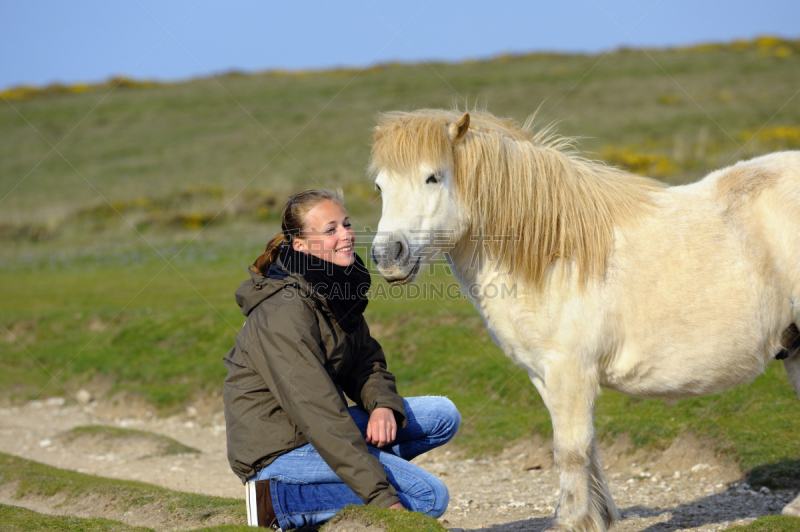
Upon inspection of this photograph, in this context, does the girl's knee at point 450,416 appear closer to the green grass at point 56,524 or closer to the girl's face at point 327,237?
the girl's face at point 327,237

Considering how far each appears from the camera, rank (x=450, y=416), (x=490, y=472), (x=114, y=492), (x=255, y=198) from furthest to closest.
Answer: (x=255, y=198)
(x=490, y=472)
(x=114, y=492)
(x=450, y=416)

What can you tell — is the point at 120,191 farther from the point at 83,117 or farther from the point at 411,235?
the point at 411,235

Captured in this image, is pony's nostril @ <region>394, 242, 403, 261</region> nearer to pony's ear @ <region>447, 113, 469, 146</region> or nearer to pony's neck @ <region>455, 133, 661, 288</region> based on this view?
pony's neck @ <region>455, 133, 661, 288</region>

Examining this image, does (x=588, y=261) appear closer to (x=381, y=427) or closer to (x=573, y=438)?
(x=573, y=438)

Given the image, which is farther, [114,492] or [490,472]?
[490,472]

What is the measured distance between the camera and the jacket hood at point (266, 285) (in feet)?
13.1

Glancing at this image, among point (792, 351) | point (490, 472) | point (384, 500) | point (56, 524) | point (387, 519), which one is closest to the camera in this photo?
point (387, 519)

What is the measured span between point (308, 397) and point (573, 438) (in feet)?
5.57

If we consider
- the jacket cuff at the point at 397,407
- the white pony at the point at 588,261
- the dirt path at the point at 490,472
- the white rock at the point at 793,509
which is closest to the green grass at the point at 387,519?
the jacket cuff at the point at 397,407

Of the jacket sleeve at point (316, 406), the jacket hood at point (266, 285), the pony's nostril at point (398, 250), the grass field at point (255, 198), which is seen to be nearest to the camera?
the jacket sleeve at point (316, 406)

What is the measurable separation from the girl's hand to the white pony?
87cm

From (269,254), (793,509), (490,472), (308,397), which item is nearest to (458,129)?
(269,254)

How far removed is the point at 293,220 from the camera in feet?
13.8

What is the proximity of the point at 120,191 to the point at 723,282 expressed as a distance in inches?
1486
